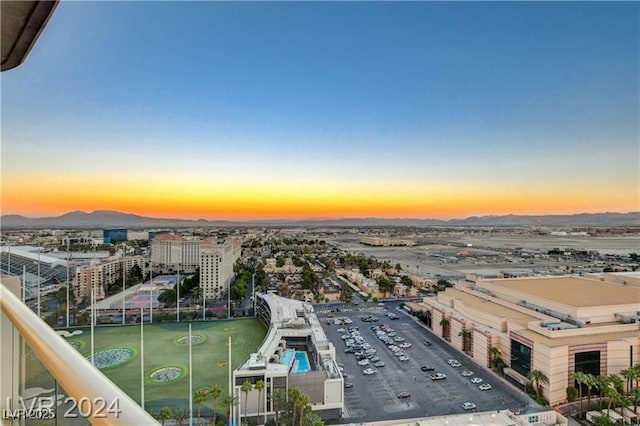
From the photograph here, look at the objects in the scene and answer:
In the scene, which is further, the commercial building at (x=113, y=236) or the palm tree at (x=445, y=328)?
the commercial building at (x=113, y=236)

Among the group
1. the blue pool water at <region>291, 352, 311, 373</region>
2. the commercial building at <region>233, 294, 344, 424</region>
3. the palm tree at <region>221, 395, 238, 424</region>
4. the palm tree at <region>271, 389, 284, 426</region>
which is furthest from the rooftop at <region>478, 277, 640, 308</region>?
the palm tree at <region>221, 395, 238, 424</region>

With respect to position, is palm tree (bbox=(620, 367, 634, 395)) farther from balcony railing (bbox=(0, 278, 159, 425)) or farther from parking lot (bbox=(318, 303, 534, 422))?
balcony railing (bbox=(0, 278, 159, 425))

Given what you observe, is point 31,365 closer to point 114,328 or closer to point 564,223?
point 114,328

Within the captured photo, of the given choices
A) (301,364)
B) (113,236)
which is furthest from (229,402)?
(113,236)

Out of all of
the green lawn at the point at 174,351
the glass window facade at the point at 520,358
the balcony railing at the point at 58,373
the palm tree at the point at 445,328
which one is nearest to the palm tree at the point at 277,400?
the green lawn at the point at 174,351

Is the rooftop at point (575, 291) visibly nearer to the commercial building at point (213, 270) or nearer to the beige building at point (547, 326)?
the beige building at point (547, 326)

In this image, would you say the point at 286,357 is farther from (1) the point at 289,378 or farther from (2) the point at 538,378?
(2) the point at 538,378
